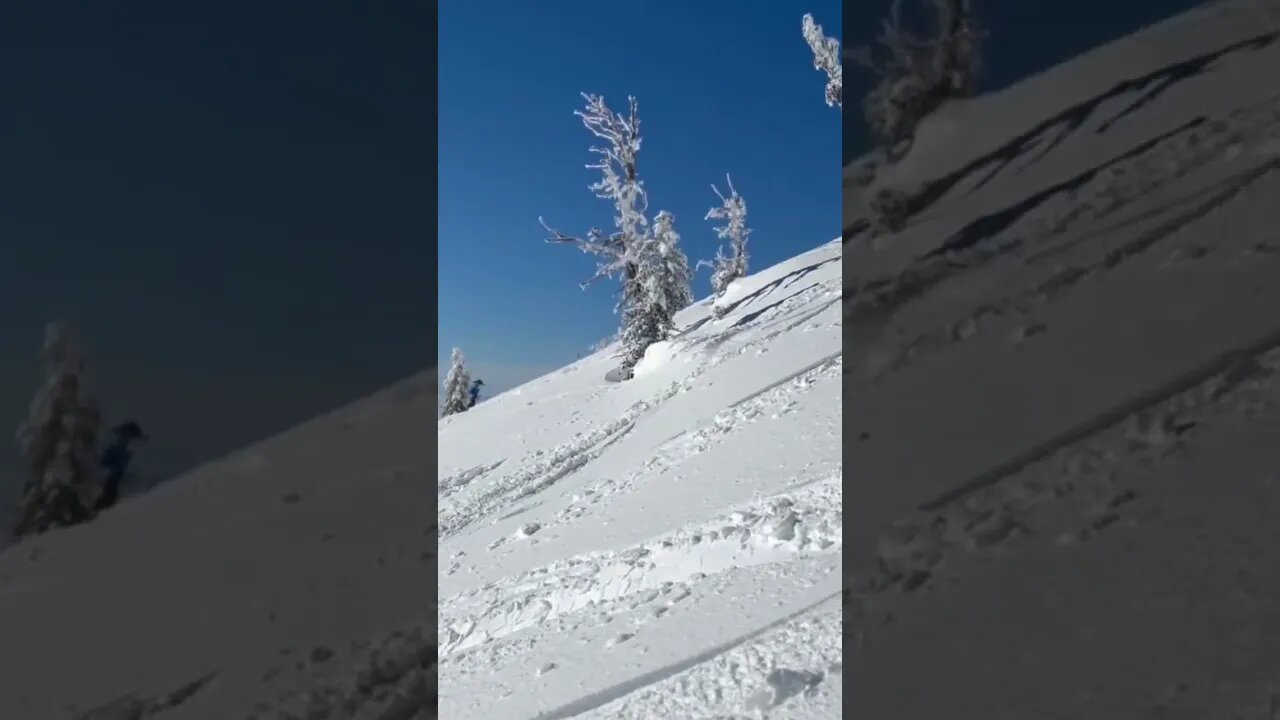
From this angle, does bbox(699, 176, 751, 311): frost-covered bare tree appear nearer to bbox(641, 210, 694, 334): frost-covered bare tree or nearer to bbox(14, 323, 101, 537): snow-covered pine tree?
bbox(641, 210, 694, 334): frost-covered bare tree

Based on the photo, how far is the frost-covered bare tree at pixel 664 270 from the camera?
20.7 meters

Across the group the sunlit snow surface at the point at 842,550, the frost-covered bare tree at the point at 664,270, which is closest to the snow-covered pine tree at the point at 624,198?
the frost-covered bare tree at the point at 664,270

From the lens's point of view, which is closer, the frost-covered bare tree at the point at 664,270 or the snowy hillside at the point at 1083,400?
the snowy hillside at the point at 1083,400

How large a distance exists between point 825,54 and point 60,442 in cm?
2649

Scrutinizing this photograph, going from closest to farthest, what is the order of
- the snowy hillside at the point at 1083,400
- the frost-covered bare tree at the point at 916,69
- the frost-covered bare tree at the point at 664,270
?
the snowy hillside at the point at 1083,400 < the frost-covered bare tree at the point at 916,69 < the frost-covered bare tree at the point at 664,270

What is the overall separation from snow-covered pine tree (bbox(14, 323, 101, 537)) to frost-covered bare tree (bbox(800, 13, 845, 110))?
2490 centimetres

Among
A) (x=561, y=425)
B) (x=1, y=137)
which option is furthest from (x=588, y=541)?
(x=561, y=425)

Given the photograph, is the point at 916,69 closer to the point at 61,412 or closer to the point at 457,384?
the point at 61,412

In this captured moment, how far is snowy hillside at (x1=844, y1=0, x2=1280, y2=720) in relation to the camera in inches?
134

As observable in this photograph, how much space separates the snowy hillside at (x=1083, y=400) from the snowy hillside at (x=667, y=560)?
0.41 metres

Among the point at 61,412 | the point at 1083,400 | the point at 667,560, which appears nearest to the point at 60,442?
the point at 61,412

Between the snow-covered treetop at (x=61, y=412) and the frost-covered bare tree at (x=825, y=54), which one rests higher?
the frost-covered bare tree at (x=825, y=54)

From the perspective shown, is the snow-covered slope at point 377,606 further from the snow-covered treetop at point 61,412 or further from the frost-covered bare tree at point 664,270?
the frost-covered bare tree at point 664,270

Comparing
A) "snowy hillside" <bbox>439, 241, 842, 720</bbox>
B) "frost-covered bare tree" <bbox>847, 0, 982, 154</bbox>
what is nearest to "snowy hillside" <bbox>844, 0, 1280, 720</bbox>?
"snowy hillside" <bbox>439, 241, 842, 720</bbox>
